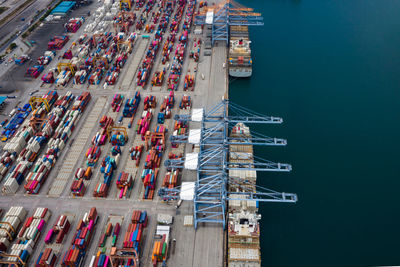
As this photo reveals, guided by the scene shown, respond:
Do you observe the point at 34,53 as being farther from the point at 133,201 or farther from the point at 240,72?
the point at 133,201

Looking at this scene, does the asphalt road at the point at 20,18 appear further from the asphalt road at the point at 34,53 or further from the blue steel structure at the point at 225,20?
the blue steel structure at the point at 225,20

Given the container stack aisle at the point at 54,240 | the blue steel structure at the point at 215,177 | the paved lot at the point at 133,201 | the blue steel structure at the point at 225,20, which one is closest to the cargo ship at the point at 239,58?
the blue steel structure at the point at 225,20

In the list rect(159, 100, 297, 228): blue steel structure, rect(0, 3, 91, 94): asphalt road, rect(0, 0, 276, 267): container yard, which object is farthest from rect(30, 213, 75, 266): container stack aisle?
rect(0, 3, 91, 94): asphalt road

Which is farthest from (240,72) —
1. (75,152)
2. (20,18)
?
(20,18)

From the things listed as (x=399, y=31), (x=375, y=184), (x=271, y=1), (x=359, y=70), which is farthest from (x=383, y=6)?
(x=375, y=184)

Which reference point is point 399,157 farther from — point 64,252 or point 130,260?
point 64,252

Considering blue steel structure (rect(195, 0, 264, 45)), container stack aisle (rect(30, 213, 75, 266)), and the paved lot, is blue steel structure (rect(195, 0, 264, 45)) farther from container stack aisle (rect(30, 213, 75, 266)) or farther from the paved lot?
container stack aisle (rect(30, 213, 75, 266))
